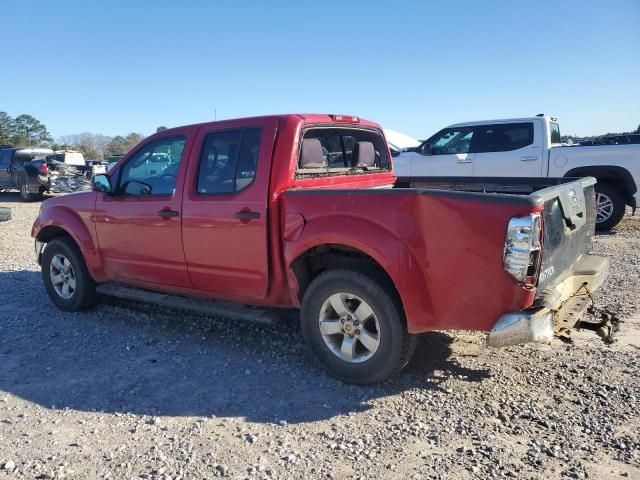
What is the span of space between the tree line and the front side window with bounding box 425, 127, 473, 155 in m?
56.9

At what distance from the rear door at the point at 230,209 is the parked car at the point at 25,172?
15.4m

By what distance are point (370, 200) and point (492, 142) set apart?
7.65 metres

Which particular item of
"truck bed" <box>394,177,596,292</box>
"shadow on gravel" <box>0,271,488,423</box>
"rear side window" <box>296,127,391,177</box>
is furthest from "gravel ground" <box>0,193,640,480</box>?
"rear side window" <box>296,127,391,177</box>

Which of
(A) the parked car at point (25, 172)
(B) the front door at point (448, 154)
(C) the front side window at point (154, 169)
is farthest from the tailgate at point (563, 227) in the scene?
(A) the parked car at point (25, 172)

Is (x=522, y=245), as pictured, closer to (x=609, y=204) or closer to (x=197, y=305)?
(x=197, y=305)

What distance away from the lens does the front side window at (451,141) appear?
34.4ft

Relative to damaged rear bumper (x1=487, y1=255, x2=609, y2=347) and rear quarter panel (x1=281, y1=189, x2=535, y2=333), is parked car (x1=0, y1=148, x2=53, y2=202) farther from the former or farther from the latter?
damaged rear bumper (x1=487, y1=255, x2=609, y2=347)

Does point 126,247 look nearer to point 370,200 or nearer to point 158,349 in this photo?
point 158,349

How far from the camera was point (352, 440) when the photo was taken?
9.96 feet

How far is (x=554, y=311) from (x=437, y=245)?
3.00 feet

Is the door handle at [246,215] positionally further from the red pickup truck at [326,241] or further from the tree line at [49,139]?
the tree line at [49,139]

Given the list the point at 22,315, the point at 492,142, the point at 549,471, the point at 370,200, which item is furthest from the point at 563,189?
the point at 492,142

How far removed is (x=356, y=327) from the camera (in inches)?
144

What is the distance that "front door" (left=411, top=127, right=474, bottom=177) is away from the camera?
10.4m
